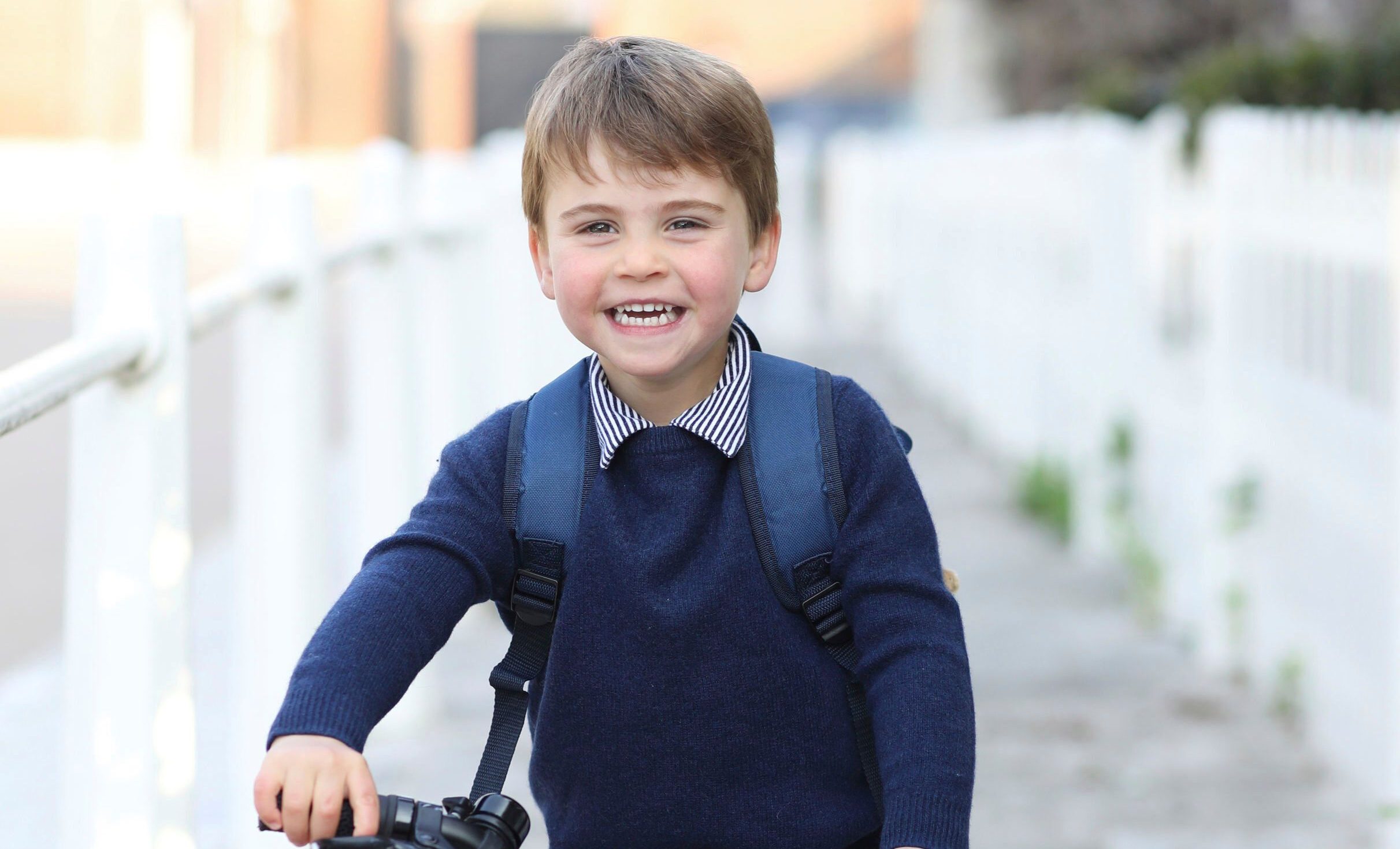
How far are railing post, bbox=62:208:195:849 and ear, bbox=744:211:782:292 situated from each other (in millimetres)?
778

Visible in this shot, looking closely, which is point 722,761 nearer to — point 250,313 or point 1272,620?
point 250,313

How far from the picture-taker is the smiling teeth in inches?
74.8

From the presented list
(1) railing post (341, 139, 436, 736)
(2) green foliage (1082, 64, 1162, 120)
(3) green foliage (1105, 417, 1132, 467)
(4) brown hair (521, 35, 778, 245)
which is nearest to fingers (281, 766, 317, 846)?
(4) brown hair (521, 35, 778, 245)

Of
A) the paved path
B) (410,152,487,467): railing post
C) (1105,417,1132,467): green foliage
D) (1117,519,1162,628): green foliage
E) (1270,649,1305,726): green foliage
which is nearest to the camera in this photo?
the paved path

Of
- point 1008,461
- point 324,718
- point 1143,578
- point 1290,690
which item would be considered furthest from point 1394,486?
point 1008,461

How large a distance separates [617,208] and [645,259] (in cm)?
A: 6

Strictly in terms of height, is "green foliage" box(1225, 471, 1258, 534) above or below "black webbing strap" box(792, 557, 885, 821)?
above

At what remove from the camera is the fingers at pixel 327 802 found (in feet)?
5.34

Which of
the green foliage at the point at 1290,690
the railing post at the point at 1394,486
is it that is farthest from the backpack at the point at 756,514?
the green foliage at the point at 1290,690

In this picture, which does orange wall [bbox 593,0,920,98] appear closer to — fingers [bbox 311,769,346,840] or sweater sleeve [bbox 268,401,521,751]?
sweater sleeve [bbox 268,401,521,751]

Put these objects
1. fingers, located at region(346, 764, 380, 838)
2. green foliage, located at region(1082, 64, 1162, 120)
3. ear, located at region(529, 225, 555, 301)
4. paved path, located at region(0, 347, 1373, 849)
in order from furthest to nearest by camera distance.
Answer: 1. green foliage, located at region(1082, 64, 1162, 120)
2. paved path, located at region(0, 347, 1373, 849)
3. ear, located at region(529, 225, 555, 301)
4. fingers, located at region(346, 764, 380, 838)

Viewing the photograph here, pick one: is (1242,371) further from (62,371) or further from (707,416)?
(62,371)

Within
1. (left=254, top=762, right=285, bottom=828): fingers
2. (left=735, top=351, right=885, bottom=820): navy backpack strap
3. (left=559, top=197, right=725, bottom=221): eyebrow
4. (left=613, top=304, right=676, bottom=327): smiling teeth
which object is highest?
(left=559, top=197, right=725, bottom=221): eyebrow

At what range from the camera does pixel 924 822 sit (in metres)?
1.78
